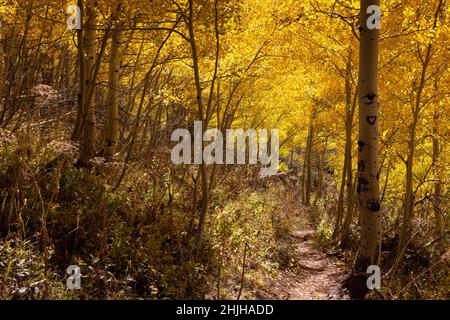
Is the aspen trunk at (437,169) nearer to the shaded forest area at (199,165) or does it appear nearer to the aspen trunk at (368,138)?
the shaded forest area at (199,165)

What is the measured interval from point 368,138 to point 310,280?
3704 millimetres

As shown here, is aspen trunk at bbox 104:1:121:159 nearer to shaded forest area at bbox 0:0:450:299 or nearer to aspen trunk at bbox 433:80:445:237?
shaded forest area at bbox 0:0:450:299

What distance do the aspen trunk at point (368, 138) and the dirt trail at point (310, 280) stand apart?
121 centimetres

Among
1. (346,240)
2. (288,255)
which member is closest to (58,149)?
(288,255)

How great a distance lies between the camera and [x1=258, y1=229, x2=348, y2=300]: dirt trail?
21.3 feet

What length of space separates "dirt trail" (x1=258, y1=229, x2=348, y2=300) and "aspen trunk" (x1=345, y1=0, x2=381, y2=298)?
1213mm

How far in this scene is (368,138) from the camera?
5.49m

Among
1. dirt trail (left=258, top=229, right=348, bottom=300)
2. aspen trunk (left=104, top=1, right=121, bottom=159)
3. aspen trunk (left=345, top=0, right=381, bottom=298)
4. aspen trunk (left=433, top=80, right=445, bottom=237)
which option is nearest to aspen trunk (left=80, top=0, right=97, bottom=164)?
aspen trunk (left=104, top=1, right=121, bottom=159)

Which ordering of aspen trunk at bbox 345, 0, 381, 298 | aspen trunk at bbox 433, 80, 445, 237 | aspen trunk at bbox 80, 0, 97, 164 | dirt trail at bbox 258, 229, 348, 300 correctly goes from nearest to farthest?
aspen trunk at bbox 345, 0, 381, 298 → dirt trail at bbox 258, 229, 348, 300 → aspen trunk at bbox 80, 0, 97, 164 → aspen trunk at bbox 433, 80, 445, 237

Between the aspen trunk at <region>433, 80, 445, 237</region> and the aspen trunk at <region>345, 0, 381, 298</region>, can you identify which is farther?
the aspen trunk at <region>433, 80, 445, 237</region>

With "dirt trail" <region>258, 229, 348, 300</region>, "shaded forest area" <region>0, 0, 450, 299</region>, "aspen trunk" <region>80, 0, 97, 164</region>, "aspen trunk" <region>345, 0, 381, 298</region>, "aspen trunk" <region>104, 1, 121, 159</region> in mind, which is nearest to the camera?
"shaded forest area" <region>0, 0, 450, 299</region>

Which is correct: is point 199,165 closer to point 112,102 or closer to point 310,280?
point 112,102

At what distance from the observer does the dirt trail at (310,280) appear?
21.3 feet

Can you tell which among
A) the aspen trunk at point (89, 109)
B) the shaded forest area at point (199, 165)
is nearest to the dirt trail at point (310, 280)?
the shaded forest area at point (199, 165)
